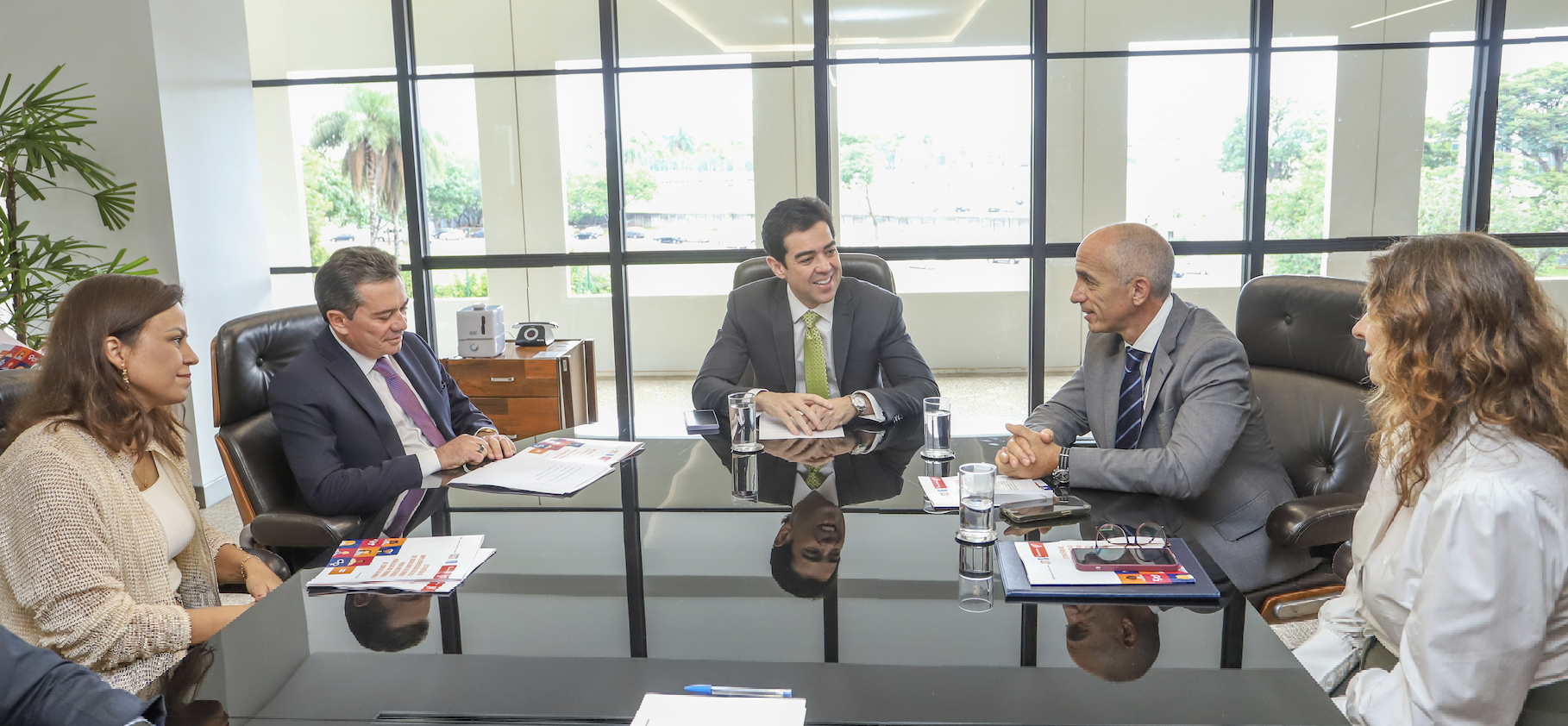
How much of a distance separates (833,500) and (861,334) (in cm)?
125

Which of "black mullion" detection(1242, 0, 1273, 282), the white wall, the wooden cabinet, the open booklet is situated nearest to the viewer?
the open booklet

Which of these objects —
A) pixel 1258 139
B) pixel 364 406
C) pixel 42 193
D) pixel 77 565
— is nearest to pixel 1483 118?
pixel 1258 139

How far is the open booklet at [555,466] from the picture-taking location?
2.01m

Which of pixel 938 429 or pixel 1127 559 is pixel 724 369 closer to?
pixel 938 429

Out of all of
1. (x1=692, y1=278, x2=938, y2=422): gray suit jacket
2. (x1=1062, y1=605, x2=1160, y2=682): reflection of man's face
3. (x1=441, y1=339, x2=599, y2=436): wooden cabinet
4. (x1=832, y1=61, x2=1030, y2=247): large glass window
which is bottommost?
(x1=441, y1=339, x2=599, y2=436): wooden cabinet

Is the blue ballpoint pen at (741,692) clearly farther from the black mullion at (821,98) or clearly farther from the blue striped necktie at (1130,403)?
the black mullion at (821,98)

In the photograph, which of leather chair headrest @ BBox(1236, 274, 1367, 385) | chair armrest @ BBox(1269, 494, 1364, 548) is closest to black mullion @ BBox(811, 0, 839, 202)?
leather chair headrest @ BBox(1236, 274, 1367, 385)

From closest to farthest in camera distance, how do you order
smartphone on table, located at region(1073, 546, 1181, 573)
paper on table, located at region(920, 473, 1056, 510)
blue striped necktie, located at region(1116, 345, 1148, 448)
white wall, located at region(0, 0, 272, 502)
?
smartphone on table, located at region(1073, 546, 1181, 573) → paper on table, located at region(920, 473, 1056, 510) → blue striped necktie, located at region(1116, 345, 1148, 448) → white wall, located at region(0, 0, 272, 502)

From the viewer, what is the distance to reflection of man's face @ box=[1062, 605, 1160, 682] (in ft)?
3.71

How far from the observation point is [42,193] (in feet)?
13.5

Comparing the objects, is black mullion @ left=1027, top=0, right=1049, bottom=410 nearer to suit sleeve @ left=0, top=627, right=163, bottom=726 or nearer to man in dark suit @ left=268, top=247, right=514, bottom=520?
man in dark suit @ left=268, top=247, right=514, bottom=520

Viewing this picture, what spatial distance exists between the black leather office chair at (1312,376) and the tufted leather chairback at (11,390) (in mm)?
2610

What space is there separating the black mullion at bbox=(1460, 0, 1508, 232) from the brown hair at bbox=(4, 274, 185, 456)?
17.3 feet

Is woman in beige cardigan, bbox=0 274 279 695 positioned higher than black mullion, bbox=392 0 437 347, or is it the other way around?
black mullion, bbox=392 0 437 347
